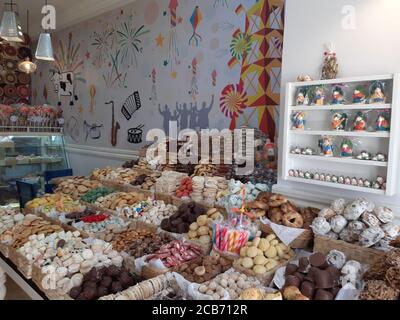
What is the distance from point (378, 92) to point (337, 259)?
1199mm

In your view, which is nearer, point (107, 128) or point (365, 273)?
point (365, 273)

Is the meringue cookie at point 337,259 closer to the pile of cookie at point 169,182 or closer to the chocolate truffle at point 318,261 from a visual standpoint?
the chocolate truffle at point 318,261

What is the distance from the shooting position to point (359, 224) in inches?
87.4

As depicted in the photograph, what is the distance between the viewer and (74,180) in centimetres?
479

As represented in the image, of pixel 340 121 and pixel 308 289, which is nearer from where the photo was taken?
pixel 308 289

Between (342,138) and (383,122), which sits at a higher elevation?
(383,122)

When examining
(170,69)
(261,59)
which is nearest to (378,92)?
(261,59)

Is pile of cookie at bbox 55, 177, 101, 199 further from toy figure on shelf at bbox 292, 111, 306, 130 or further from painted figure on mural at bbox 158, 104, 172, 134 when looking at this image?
toy figure on shelf at bbox 292, 111, 306, 130

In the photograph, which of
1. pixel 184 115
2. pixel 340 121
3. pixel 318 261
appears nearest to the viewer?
pixel 318 261

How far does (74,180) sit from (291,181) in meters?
3.25

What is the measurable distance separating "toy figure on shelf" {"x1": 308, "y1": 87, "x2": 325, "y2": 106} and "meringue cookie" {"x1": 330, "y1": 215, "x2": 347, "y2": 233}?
0.92 m

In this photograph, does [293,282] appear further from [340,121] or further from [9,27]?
[9,27]
